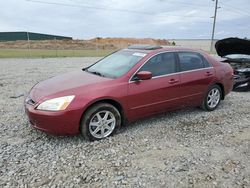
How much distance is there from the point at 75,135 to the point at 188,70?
8.78 ft

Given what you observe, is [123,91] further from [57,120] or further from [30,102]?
[30,102]

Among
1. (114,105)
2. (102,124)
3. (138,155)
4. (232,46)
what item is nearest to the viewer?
(138,155)

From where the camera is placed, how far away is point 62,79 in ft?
15.7

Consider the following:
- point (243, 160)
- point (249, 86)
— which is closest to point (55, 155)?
point (243, 160)

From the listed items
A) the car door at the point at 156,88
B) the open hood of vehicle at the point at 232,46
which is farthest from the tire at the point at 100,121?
the open hood of vehicle at the point at 232,46

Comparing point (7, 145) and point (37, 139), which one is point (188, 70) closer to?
point (37, 139)

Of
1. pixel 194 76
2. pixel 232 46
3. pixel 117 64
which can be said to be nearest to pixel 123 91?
pixel 117 64

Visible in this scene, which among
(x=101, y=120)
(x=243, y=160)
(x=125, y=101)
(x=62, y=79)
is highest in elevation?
(x=62, y=79)

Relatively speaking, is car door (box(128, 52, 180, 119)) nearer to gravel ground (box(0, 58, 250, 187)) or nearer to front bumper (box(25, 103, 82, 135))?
gravel ground (box(0, 58, 250, 187))

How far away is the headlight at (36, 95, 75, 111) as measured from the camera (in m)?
3.87

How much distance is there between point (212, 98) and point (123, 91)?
8.69ft

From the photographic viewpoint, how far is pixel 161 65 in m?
4.98

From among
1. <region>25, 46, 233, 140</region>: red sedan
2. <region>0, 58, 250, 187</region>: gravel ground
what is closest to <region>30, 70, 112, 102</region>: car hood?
<region>25, 46, 233, 140</region>: red sedan

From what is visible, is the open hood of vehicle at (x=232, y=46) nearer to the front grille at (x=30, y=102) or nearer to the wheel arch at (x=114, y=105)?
the wheel arch at (x=114, y=105)
